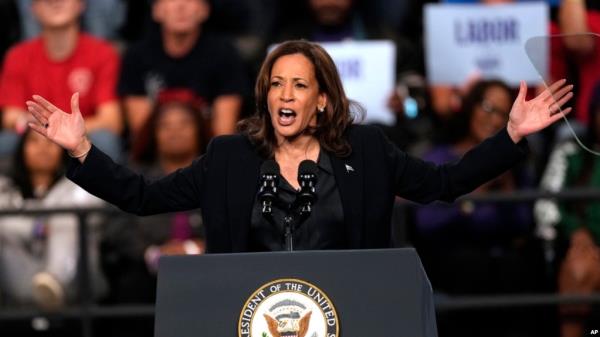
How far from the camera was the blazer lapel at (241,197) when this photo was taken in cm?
471

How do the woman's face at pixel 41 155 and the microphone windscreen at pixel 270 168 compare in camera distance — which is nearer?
the microphone windscreen at pixel 270 168

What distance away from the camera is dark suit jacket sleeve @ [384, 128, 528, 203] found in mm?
4789

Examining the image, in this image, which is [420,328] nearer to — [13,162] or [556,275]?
[556,275]

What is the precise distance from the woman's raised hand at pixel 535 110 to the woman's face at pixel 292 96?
647 millimetres

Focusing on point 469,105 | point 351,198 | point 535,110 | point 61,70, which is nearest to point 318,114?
point 351,198

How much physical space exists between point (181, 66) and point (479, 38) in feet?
5.53

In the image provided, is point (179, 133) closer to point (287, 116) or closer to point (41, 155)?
point (41, 155)

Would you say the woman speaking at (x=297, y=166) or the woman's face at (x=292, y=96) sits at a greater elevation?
the woman's face at (x=292, y=96)

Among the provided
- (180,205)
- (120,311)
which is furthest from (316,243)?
(120,311)

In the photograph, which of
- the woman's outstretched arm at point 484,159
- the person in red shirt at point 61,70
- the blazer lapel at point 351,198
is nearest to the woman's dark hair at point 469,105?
the person in red shirt at point 61,70

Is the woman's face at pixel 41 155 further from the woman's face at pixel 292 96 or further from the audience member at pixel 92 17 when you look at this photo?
the woman's face at pixel 292 96

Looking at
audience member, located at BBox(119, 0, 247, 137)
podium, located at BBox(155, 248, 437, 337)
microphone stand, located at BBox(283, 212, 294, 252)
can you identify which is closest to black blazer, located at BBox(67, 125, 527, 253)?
microphone stand, located at BBox(283, 212, 294, 252)

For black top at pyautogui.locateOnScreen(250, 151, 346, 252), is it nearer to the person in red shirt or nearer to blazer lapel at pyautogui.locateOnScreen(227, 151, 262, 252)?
blazer lapel at pyautogui.locateOnScreen(227, 151, 262, 252)

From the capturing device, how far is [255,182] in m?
4.73
